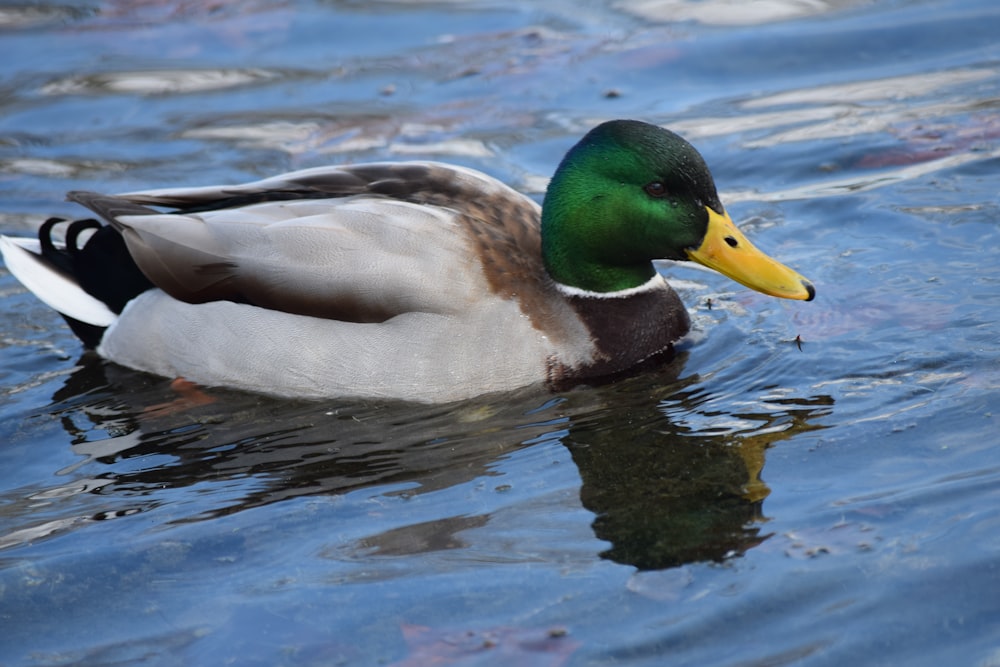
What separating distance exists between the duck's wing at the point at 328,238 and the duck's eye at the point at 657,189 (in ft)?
2.13

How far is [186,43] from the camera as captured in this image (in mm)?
11023

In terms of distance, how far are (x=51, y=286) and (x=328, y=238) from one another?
1.61 metres

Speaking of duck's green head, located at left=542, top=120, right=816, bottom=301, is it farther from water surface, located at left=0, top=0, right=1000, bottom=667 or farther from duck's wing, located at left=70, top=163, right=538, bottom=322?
water surface, located at left=0, top=0, right=1000, bottom=667

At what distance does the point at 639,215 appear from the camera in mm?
5922

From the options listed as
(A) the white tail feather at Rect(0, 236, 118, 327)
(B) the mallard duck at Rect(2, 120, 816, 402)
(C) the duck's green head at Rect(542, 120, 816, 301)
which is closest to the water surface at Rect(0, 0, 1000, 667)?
(B) the mallard duck at Rect(2, 120, 816, 402)

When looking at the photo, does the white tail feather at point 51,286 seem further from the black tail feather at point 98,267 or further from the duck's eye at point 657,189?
the duck's eye at point 657,189

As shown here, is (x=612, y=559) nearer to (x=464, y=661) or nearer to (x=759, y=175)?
(x=464, y=661)

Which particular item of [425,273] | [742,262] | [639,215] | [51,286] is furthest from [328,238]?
[742,262]

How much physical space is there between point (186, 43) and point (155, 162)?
2.27 m

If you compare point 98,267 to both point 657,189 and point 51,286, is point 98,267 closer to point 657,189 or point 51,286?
point 51,286

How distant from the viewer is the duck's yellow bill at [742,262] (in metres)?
5.72

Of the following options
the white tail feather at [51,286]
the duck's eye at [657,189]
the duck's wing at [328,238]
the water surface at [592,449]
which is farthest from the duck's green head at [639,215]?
the white tail feather at [51,286]

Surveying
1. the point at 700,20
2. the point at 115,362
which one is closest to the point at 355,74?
the point at 700,20

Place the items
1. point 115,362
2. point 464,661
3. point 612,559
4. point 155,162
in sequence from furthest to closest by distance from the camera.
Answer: point 155,162 → point 115,362 → point 612,559 → point 464,661
